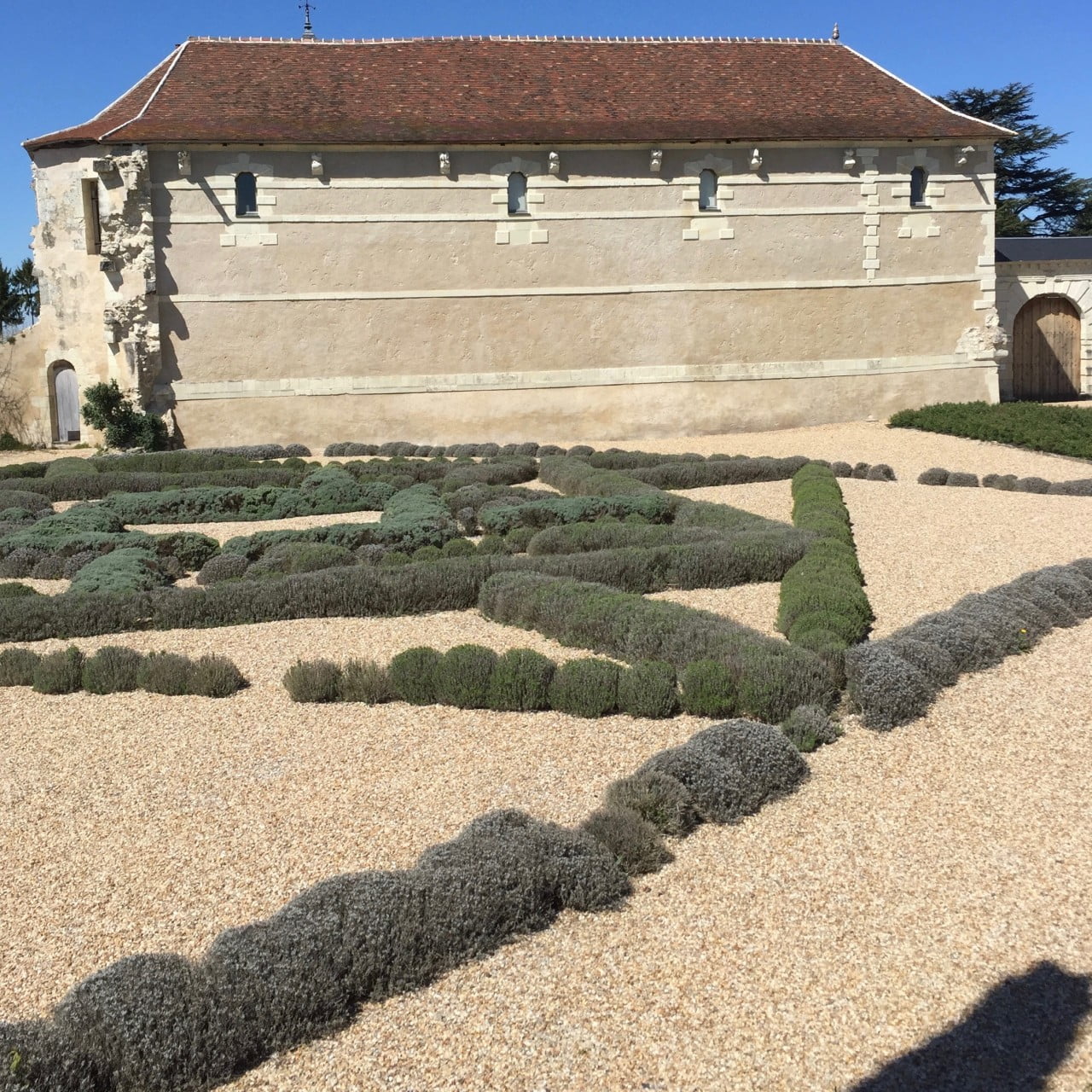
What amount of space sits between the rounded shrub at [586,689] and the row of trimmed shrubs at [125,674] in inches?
80.7

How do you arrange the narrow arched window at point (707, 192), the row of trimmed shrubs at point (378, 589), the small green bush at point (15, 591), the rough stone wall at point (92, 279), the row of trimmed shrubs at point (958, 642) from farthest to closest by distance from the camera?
the narrow arched window at point (707, 192) < the rough stone wall at point (92, 279) < the small green bush at point (15, 591) < the row of trimmed shrubs at point (378, 589) < the row of trimmed shrubs at point (958, 642)

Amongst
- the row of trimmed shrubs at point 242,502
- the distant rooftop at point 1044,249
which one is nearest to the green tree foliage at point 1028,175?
the distant rooftop at point 1044,249

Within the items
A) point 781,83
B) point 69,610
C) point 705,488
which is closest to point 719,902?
point 69,610

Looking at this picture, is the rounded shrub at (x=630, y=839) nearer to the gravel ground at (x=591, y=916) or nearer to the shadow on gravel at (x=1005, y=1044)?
the gravel ground at (x=591, y=916)

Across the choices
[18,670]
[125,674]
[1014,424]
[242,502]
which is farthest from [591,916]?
[1014,424]

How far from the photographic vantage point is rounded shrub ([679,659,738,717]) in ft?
21.0

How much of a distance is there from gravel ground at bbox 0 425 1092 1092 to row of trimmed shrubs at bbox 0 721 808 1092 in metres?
0.10

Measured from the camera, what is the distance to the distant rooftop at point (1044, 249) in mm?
23469

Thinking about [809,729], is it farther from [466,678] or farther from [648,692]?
[466,678]

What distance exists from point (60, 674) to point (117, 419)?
508 inches

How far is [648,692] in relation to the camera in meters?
6.43

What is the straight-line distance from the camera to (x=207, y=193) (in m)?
19.7

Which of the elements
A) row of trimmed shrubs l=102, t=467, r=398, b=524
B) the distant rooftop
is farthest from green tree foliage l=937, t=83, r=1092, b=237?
row of trimmed shrubs l=102, t=467, r=398, b=524

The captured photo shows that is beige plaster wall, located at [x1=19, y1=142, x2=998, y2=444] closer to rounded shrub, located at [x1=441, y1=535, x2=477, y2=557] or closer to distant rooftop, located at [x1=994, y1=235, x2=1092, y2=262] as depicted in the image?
distant rooftop, located at [x1=994, y1=235, x2=1092, y2=262]
